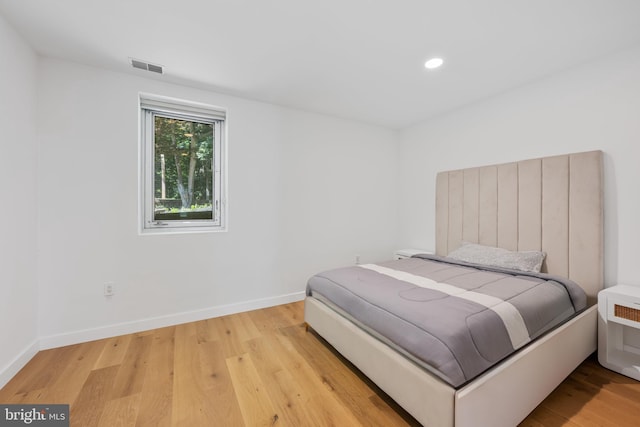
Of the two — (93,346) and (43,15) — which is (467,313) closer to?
(93,346)

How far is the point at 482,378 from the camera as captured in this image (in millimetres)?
1236

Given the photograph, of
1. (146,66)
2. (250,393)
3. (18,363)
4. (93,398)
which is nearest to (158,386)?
(93,398)

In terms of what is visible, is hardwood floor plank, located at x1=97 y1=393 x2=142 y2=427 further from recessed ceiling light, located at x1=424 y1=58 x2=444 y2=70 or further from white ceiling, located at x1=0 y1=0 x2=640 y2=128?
recessed ceiling light, located at x1=424 y1=58 x2=444 y2=70

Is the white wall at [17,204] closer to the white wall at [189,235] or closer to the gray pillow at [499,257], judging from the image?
the white wall at [189,235]

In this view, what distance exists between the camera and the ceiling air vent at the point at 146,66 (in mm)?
2218

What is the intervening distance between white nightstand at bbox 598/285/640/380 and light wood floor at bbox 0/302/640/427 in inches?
3.4

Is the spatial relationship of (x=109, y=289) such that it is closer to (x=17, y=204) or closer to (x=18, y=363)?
(x=18, y=363)

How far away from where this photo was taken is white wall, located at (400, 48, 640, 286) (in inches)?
80.7

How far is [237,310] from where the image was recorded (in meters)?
2.90

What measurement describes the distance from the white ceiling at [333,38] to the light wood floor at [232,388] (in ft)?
7.94

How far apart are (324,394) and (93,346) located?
202 centimetres

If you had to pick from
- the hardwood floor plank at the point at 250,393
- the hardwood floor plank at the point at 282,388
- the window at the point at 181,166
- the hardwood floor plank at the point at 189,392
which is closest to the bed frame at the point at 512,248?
the hardwood floor plank at the point at 282,388

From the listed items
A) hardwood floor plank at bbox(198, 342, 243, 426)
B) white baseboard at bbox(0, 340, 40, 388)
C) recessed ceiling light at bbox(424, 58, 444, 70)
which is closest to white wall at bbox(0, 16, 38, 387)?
white baseboard at bbox(0, 340, 40, 388)

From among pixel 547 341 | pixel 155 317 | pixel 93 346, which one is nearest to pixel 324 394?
pixel 547 341
